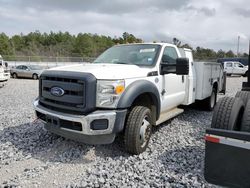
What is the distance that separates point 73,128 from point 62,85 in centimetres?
70

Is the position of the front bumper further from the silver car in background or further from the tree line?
the tree line

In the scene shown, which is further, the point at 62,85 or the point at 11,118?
the point at 11,118

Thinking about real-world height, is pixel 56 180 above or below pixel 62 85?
below

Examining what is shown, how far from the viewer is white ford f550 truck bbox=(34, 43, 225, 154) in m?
3.68

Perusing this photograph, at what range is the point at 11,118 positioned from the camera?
6438mm

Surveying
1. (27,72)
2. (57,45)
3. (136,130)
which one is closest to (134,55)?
(136,130)

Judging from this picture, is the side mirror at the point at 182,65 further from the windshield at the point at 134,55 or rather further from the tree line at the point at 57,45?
the tree line at the point at 57,45

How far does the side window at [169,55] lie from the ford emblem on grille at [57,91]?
2.19 meters

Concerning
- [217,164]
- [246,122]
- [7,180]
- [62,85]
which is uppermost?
[62,85]

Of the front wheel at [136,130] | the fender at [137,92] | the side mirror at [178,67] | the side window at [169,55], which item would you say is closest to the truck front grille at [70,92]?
the fender at [137,92]

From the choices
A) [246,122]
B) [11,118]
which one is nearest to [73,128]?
[246,122]

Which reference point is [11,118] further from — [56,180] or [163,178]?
[163,178]

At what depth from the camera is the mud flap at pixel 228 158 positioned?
2377 millimetres

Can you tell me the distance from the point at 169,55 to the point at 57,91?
2.57m
